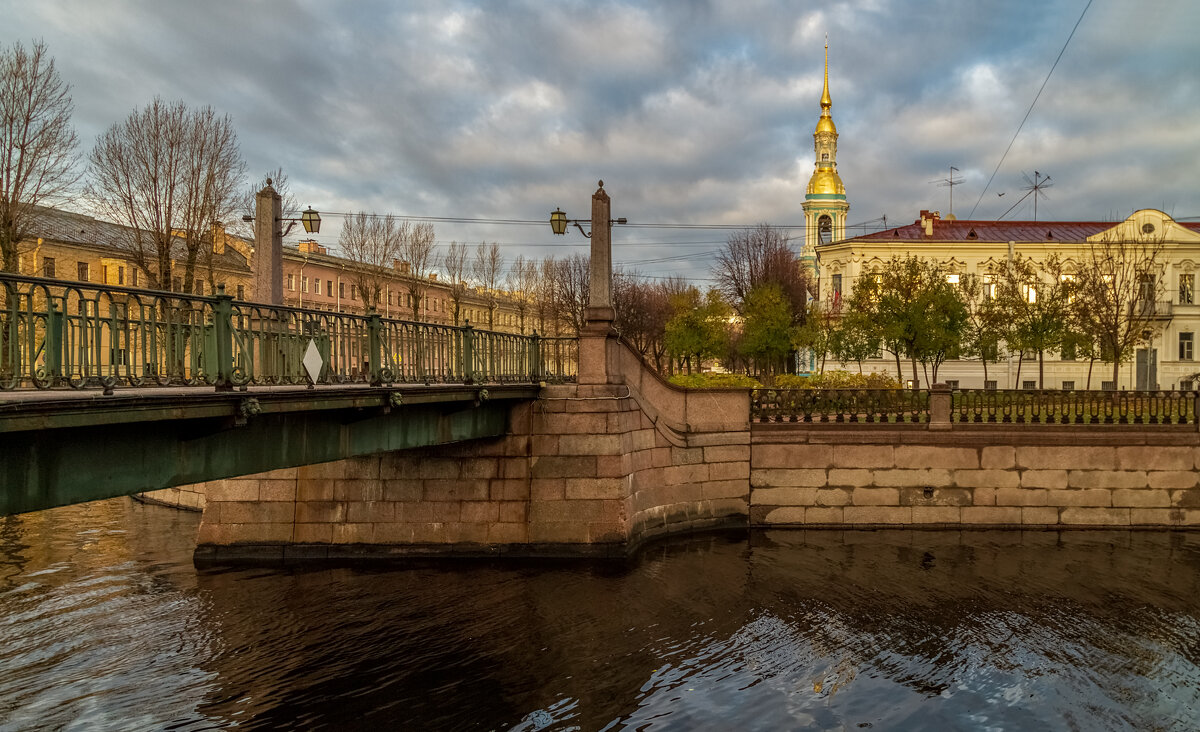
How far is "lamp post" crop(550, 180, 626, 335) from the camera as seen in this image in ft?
51.3

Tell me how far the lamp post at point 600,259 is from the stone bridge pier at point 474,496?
0.35 m

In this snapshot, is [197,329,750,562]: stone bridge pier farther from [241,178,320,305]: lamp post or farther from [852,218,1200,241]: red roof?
[852,218,1200,241]: red roof

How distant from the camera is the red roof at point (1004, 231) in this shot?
4462 centimetres

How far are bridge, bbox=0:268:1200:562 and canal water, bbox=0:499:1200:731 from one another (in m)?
1.08

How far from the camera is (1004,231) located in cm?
4575

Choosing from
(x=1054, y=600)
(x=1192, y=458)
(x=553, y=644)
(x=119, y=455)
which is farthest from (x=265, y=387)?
(x=1192, y=458)

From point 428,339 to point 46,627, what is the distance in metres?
6.69

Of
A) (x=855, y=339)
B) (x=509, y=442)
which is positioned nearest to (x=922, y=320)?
(x=855, y=339)

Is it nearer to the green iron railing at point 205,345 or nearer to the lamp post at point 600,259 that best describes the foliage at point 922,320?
the lamp post at point 600,259

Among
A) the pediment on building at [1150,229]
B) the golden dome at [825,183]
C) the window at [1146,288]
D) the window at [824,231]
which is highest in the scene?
the golden dome at [825,183]

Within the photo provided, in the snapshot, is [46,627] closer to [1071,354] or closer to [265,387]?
[265,387]

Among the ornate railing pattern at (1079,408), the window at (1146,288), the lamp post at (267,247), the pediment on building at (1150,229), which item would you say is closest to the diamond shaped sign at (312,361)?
the lamp post at (267,247)

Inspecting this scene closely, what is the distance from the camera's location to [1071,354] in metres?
30.6

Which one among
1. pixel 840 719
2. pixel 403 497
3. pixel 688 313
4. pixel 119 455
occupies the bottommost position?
pixel 840 719
